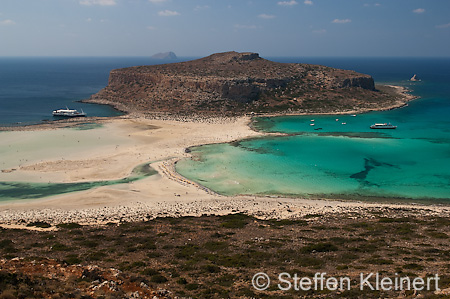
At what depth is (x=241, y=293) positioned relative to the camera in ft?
64.8

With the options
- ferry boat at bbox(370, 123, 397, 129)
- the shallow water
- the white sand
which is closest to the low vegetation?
the white sand

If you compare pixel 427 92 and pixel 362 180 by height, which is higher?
pixel 427 92

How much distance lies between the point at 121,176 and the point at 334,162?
1280 inches

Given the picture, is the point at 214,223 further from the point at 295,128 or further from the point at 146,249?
the point at 295,128

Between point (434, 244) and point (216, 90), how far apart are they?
82526 millimetres

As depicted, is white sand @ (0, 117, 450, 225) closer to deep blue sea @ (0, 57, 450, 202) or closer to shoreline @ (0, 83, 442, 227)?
shoreline @ (0, 83, 442, 227)

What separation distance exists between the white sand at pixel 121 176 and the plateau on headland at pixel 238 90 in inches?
834

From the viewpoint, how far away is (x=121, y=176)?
5025cm

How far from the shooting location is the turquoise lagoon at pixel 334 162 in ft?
151

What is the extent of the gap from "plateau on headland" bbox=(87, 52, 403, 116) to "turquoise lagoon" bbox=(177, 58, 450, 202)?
18.6 m

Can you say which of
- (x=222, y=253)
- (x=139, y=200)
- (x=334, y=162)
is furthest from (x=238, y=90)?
(x=222, y=253)

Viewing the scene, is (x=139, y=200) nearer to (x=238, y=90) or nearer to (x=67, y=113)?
(x=67, y=113)

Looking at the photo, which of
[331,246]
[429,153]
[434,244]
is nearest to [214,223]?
[331,246]

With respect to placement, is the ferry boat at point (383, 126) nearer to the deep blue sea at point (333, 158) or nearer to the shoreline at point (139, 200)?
the deep blue sea at point (333, 158)
